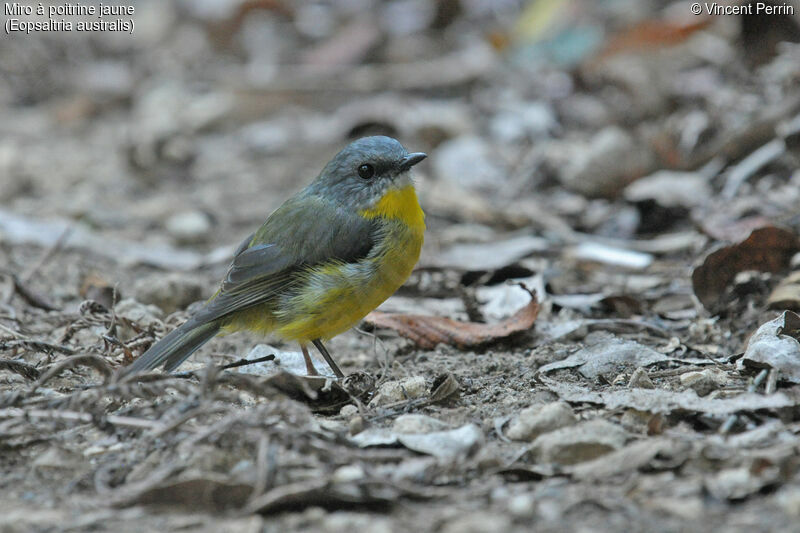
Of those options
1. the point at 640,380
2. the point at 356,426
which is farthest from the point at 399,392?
the point at 640,380

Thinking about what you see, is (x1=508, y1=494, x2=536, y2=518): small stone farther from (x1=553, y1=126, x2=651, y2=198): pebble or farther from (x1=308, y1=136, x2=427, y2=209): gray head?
(x1=553, y1=126, x2=651, y2=198): pebble

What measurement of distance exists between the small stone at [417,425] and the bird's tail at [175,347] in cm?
110

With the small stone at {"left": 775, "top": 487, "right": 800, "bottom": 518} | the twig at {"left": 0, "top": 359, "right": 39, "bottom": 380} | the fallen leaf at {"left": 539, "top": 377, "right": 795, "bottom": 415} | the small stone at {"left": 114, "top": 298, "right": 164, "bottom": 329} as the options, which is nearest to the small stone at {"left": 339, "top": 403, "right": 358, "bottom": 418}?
the fallen leaf at {"left": 539, "top": 377, "right": 795, "bottom": 415}

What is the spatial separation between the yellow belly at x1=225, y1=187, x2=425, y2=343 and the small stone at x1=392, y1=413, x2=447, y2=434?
1051mm

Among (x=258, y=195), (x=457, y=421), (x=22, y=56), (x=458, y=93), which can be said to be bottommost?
(x=457, y=421)

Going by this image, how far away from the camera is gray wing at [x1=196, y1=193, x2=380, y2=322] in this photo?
4.20 metres

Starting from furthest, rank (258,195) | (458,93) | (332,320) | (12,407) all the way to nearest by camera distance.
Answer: (458,93) < (258,195) < (332,320) < (12,407)

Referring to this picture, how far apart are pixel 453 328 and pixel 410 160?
34.2 inches

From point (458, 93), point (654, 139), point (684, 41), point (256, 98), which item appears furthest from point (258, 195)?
point (684, 41)

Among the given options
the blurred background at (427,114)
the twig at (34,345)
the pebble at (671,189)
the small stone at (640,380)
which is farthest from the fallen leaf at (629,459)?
the pebble at (671,189)

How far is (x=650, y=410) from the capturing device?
3.02 m

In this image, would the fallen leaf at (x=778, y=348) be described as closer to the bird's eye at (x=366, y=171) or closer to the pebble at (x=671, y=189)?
the bird's eye at (x=366, y=171)

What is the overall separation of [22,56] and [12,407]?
808cm

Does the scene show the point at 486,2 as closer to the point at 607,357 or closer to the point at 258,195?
the point at 258,195
